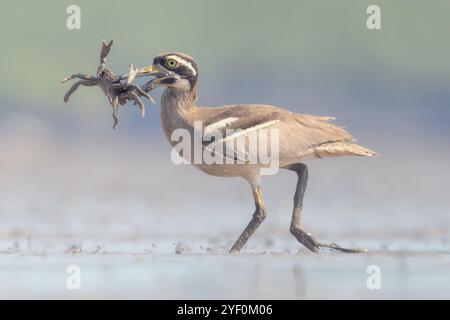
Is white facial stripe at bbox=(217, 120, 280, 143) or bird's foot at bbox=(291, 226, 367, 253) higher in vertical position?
white facial stripe at bbox=(217, 120, 280, 143)

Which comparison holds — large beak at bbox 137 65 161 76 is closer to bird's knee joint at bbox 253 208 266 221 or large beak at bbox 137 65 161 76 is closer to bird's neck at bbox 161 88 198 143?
bird's neck at bbox 161 88 198 143

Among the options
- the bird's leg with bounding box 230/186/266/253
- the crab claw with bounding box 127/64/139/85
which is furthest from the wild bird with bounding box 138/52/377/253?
the crab claw with bounding box 127/64/139/85

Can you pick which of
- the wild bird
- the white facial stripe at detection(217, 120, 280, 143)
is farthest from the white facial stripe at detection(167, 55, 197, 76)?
the white facial stripe at detection(217, 120, 280, 143)

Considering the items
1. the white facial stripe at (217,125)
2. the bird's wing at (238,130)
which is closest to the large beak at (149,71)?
the bird's wing at (238,130)

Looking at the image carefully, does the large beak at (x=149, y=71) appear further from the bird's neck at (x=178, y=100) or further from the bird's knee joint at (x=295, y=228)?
the bird's knee joint at (x=295, y=228)

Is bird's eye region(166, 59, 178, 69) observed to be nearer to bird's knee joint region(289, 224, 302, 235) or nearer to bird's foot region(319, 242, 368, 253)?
bird's knee joint region(289, 224, 302, 235)

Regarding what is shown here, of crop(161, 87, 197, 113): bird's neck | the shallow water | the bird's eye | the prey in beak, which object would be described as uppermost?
the bird's eye

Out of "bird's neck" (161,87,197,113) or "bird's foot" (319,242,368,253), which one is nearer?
"bird's foot" (319,242,368,253)
